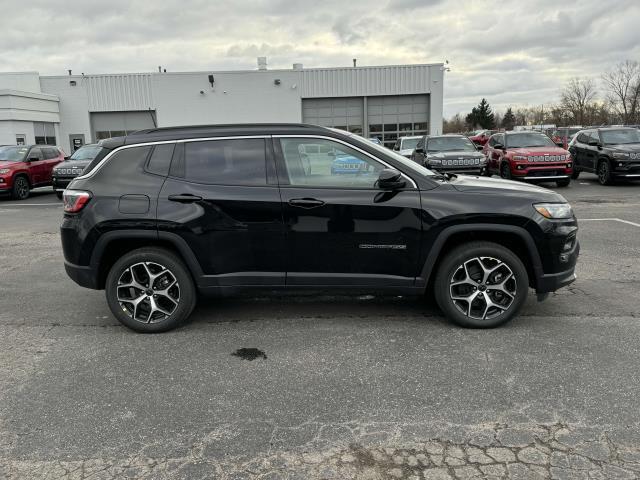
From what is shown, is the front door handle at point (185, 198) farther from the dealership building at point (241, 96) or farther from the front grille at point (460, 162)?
the dealership building at point (241, 96)

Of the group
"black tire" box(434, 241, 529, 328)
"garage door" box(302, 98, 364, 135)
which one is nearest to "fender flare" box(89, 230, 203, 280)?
"black tire" box(434, 241, 529, 328)

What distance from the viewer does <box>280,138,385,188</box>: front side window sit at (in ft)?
14.5

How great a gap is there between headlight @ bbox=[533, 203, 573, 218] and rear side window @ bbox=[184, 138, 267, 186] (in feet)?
7.60

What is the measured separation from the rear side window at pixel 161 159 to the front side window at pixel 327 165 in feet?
3.24

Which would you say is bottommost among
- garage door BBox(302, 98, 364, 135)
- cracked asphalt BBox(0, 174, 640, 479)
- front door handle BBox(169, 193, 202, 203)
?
cracked asphalt BBox(0, 174, 640, 479)

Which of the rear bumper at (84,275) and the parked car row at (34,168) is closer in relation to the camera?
the rear bumper at (84,275)

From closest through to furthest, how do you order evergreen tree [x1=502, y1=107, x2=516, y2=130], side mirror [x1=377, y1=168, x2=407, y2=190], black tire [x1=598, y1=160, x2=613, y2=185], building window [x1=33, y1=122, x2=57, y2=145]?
side mirror [x1=377, y1=168, x2=407, y2=190], black tire [x1=598, y1=160, x2=613, y2=185], building window [x1=33, y1=122, x2=57, y2=145], evergreen tree [x1=502, y1=107, x2=516, y2=130]

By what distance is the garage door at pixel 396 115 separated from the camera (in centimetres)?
3594

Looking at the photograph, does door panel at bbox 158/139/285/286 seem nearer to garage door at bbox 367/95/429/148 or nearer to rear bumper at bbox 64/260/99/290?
rear bumper at bbox 64/260/99/290

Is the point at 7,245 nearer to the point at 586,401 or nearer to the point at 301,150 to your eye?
the point at 301,150

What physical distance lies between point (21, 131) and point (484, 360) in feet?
107

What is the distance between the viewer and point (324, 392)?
138 inches

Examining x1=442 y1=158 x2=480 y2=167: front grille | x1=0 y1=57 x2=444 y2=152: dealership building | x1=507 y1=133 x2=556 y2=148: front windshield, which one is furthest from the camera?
x1=0 y1=57 x2=444 y2=152: dealership building

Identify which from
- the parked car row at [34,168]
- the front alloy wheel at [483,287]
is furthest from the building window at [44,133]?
the front alloy wheel at [483,287]
